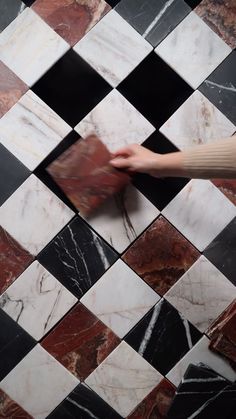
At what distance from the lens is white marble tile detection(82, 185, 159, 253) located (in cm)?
127

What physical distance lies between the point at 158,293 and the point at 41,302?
0.33m

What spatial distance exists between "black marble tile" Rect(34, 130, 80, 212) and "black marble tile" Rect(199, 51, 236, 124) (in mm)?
398

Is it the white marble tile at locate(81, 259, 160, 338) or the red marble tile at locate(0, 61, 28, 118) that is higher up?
the red marble tile at locate(0, 61, 28, 118)

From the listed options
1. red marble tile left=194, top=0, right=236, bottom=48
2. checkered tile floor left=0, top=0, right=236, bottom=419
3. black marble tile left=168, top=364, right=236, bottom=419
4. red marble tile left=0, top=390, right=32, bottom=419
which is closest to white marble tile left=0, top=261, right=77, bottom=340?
checkered tile floor left=0, top=0, right=236, bottom=419

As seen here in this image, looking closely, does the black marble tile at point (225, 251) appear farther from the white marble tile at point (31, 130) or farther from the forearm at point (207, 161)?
the white marble tile at point (31, 130)

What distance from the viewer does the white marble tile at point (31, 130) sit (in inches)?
49.1

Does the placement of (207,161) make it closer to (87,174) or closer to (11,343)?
(87,174)

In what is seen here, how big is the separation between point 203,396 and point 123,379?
229mm

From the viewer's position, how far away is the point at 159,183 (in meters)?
1.29

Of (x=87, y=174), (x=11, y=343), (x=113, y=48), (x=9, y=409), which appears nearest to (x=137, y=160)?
(x=87, y=174)

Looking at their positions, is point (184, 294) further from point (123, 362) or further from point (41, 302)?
point (41, 302)

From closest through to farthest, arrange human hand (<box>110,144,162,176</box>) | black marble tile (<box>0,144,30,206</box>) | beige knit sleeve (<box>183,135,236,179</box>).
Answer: beige knit sleeve (<box>183,135,236,179</box>) < human hand (<box>110,144,162,176</box>) < black marble tile (<box>0,144,30,206</box>)

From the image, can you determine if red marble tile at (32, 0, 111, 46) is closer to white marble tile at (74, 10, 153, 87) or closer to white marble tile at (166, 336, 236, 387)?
white marble tile at (74, 10, 153, 87)

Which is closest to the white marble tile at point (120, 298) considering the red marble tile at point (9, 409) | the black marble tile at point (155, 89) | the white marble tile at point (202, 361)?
the white marble tile at point (202, 361)
